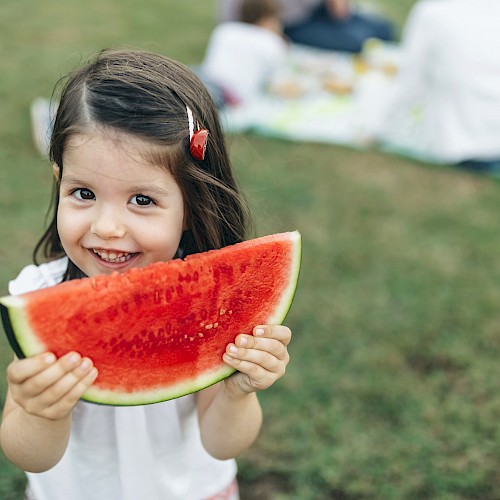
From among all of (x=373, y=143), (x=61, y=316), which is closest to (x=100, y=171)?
(x=61, y=316)

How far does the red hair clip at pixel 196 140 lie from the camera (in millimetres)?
1527

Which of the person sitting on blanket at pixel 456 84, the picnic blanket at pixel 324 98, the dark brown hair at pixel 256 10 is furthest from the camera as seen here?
the dark brown hair at pixel 256 10

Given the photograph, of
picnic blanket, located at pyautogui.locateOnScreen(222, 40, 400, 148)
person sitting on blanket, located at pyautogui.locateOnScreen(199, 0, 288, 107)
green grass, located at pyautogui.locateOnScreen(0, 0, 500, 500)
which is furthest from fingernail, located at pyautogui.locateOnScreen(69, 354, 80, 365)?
person sitting on blanket, located at pyautogui.locateOnScreen(199, 0, 288, 107)

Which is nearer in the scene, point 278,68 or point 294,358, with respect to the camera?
point 294,358

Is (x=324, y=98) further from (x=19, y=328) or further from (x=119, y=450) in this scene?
(x=19, y=328)

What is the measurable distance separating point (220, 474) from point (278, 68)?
17.7 feet

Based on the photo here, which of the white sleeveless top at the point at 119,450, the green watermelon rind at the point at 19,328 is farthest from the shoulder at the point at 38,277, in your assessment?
the green watermelon rind at the point at 19,328


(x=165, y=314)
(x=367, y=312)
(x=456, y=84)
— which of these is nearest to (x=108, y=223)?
(x=165, y=314)

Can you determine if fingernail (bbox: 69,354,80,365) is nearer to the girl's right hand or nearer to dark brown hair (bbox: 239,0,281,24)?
the girl's right hand

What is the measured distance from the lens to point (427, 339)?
3.35 meters

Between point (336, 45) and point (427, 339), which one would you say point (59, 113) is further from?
point (336, 45)

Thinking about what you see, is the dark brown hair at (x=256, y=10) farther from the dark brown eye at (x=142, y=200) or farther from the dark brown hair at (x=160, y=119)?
the dark brown eye at (x=142, y=200)

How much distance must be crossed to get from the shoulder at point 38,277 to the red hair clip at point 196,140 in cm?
54

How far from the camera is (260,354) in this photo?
1.53m
